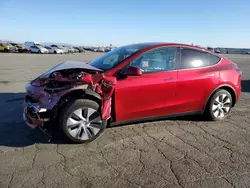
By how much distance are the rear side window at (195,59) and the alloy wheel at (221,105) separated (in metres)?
0.76

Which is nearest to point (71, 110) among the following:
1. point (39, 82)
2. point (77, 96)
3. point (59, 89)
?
point (77, 96)

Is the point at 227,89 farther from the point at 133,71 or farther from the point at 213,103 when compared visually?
the point at 133,71

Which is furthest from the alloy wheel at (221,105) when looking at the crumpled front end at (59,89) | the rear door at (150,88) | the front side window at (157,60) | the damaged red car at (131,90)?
the crumpled front end at (59,89)

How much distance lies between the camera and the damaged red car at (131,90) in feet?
12.3

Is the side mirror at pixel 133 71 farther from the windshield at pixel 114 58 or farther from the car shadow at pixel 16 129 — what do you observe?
the car shadow at pixel 16 129

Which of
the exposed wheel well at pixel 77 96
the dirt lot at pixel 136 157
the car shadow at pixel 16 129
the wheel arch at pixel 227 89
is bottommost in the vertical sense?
the dirt lot at pixel 136 157

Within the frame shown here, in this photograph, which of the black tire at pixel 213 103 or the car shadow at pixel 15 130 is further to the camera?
the black tire at pixel 213 103

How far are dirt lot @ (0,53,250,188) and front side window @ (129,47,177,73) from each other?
3.87 ft

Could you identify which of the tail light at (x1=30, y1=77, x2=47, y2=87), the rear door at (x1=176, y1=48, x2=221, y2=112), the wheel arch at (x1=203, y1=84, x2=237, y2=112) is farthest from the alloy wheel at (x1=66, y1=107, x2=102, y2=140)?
the wheel arch at (x1=203, y1=84, x2=237, y2=112)

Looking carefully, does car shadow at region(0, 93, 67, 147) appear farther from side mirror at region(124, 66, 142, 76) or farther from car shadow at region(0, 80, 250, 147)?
side mirror at region(124, 66, 142, 76)

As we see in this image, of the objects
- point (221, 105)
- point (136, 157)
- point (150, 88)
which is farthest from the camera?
point (221, 105)

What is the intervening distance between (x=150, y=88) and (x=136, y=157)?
4.27ft

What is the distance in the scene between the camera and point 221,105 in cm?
509

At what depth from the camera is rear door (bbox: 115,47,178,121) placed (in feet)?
13.3
